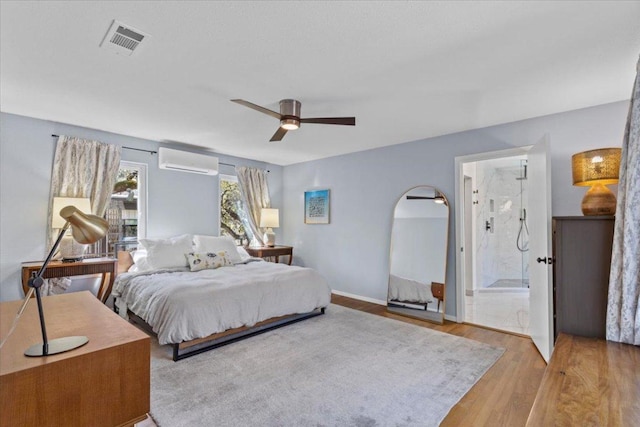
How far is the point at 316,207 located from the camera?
220 inches

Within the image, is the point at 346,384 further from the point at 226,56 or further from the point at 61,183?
the point at 61,183

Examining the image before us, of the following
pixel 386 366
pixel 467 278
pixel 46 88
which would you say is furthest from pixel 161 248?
pixel 467 278

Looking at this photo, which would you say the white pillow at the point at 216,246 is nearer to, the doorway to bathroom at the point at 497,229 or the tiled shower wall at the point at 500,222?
the doorway to bathroom at the point at 497,229

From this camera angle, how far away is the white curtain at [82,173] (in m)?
3.62

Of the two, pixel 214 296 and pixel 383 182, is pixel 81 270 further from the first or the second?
pixel 383 182

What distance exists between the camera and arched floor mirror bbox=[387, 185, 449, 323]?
3963 mm

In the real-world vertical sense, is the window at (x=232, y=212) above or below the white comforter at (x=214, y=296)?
above

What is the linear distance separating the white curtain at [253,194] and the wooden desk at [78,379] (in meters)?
4.26

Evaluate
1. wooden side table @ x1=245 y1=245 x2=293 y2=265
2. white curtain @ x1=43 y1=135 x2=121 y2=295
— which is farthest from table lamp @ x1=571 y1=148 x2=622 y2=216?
white curtain @ x1=43 y1=135 x2=121 y2=295

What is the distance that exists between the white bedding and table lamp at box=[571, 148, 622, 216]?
2.05 m

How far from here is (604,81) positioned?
8.22 feet

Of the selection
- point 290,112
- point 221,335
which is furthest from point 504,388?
point 290,112

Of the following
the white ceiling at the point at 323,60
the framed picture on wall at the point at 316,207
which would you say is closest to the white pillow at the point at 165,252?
the white ceiling at the point at 323,60

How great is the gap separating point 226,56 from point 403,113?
187 centimetres
